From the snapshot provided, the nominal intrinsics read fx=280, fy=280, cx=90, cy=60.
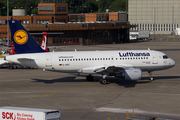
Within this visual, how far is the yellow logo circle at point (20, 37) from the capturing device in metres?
39.0

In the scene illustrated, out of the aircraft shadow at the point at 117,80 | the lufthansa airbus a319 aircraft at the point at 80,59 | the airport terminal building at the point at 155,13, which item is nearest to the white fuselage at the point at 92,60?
the lufthansa airbus a319 aircraft at the point at 80,59

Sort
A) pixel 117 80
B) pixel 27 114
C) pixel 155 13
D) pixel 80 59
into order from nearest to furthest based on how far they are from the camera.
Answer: pixel 27 114 → pixel 80 59 → pixel 117 80 → pixel 155 13

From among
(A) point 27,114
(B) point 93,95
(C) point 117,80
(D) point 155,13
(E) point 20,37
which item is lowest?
(B) point 93,95

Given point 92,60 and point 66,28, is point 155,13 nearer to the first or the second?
point 66,28

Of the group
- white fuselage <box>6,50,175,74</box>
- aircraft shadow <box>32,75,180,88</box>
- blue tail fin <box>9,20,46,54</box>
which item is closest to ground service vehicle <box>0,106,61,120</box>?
white fuselage <box>6,50,175,74</box>

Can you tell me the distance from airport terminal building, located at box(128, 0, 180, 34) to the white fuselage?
143518 millimetres

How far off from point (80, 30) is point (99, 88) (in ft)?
253

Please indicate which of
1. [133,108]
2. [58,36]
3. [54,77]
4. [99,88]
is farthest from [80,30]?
[133,108]

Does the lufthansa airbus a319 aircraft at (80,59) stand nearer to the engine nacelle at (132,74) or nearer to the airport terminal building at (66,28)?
the engine nacelle at (132,74)

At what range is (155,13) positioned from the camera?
18275 cm

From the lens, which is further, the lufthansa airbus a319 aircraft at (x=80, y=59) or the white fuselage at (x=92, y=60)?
the white fuselage at (x=92, y=60)

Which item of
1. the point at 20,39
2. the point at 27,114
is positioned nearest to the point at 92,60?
the point at 20,39

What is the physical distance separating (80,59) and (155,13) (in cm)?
15254

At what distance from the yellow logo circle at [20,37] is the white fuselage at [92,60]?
1980 mm
